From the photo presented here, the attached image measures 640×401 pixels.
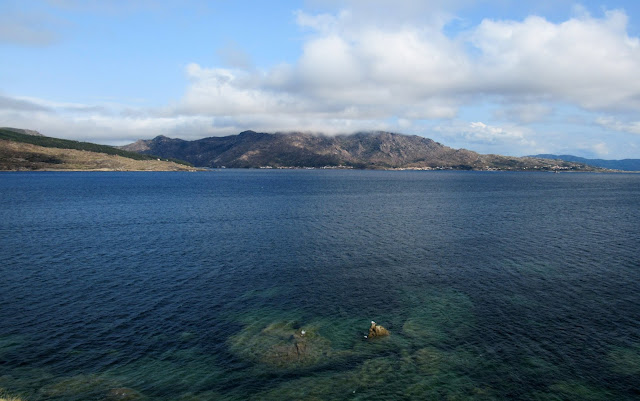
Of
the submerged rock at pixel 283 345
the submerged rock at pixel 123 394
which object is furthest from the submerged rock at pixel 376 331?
the submerged rock at pixel 123 394

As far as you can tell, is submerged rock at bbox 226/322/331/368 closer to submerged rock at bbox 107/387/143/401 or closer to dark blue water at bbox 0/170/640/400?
dark blue water at bbox 0/170/640/400

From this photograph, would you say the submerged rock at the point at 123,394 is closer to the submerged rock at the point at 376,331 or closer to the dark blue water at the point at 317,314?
the dark blue water at the point at 317,314

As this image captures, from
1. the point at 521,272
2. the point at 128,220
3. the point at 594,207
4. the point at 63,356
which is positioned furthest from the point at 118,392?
the point at 594,207

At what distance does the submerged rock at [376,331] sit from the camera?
4309 cm

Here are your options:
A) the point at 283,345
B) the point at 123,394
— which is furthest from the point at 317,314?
the point at 123,394

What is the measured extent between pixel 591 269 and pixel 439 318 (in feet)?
126

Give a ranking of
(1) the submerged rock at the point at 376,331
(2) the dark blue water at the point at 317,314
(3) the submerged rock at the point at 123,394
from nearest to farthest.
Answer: (3) the submerged rock at the point at 123,394, (2) the dark blue water at the point at 317,314, (1) the submerged rock at the point at 376,331

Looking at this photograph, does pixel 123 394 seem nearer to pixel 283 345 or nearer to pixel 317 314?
pixel 283 345

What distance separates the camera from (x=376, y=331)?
142 ft

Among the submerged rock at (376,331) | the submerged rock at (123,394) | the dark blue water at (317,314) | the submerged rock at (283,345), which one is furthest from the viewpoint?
the submerged rock at (376,331)

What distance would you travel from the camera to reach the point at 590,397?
32.8 m

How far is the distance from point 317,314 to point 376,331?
29.9ft

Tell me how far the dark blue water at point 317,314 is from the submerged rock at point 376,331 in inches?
41.4

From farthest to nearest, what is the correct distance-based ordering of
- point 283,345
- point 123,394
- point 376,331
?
point 376,331 → point 283,345 → point 123,394
